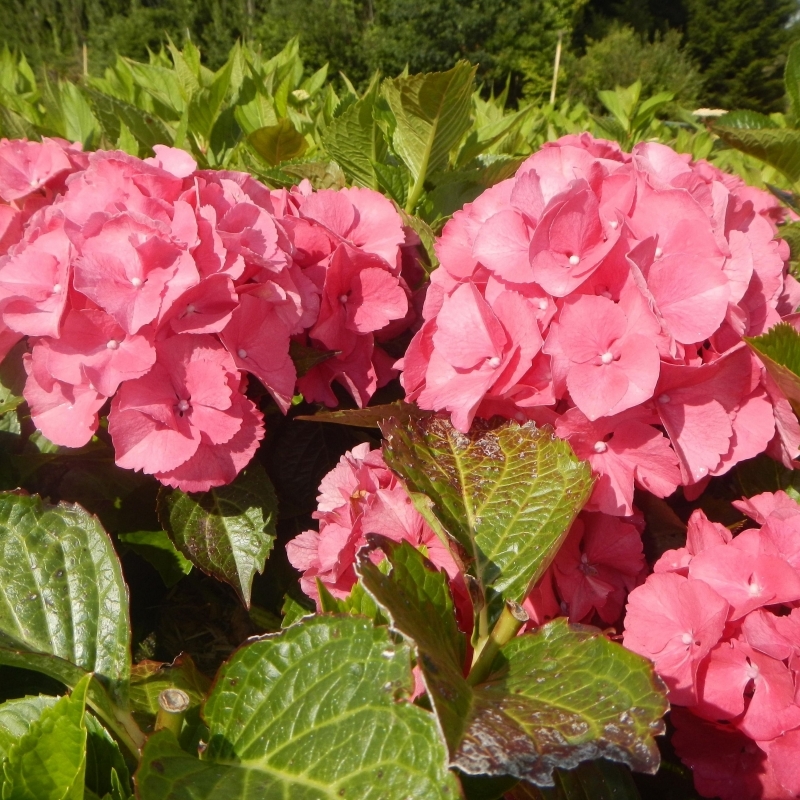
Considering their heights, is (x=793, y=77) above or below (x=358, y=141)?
above

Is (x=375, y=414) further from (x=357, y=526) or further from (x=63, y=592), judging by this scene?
(x=63, y=592)

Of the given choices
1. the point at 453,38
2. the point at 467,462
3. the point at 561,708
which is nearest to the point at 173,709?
the point at 561,708

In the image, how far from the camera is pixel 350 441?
134 centimetres

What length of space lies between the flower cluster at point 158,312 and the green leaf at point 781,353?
597 millimetres

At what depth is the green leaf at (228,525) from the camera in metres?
1.08

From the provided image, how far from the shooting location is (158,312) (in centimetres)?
95

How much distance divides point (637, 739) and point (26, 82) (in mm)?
2975

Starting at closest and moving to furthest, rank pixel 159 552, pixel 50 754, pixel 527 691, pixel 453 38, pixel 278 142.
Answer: pixel 50 754 < pixel 527 691 < pixel 159 552 < pixel 278 142 < pixel 453 38

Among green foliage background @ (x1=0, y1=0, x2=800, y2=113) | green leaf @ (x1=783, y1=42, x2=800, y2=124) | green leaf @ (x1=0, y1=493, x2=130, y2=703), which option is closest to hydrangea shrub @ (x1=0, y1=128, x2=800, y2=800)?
green leaf @ (x1=0, y1=493, x2=130, y2=703)

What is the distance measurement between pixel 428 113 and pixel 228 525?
29.9 inches

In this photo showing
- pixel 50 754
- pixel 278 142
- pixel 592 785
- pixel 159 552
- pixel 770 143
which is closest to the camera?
pixel 50 754

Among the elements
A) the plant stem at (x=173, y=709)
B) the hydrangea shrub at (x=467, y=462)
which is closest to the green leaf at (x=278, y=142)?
the hydrangea shrub at (x=467, y=462)

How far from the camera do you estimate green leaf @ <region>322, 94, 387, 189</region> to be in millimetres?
1389

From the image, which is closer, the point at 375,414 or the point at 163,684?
the point at 163,684
